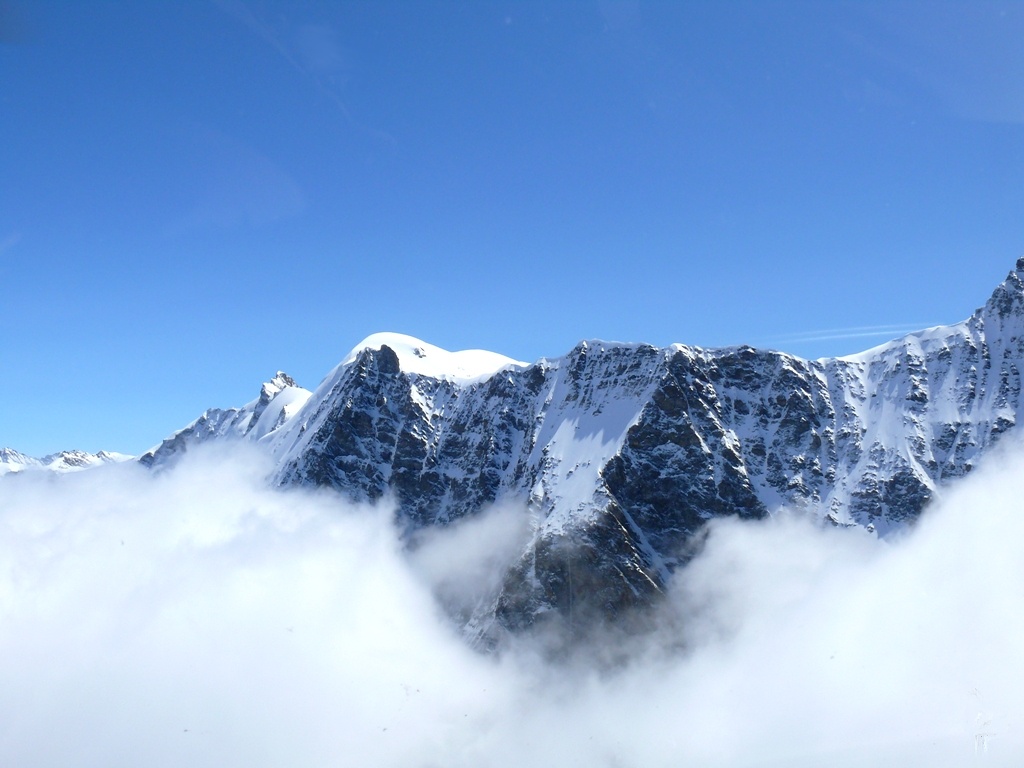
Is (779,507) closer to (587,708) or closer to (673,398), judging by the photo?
(673,398)

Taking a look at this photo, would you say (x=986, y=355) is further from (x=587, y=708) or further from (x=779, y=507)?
(x=587, y=708)

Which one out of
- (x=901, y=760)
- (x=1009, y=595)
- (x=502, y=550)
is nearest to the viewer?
(x=901, y=760)

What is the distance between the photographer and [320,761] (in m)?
164

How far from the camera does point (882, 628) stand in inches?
5369

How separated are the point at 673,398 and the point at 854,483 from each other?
49842mm

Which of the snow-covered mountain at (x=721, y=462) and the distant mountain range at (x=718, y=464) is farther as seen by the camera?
the snow-covered mountain at (x=721, y=462)

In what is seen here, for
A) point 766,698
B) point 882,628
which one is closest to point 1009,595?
point 882,628

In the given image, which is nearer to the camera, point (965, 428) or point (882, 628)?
point (882, 628)

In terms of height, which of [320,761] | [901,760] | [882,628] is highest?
[320,761]

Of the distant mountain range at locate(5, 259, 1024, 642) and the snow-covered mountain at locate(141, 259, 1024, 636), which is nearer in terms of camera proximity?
the distant mountain range at locate(5, 259, 1024, 642)

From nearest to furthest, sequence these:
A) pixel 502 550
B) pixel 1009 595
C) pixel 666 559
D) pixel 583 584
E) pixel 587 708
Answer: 1. pixel 1009 595
2. pixel 587 708
3. pixel 583 584
4. pixel 666 559
5. pixel 502 550

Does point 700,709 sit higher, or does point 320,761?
point 320,761

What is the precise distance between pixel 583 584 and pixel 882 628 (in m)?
62.1

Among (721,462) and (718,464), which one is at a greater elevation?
(721,462)
